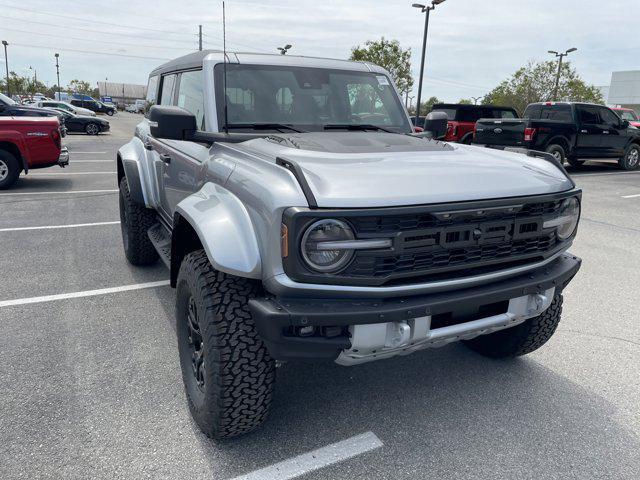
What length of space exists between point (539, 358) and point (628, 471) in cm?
110

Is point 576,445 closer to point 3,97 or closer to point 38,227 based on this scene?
point 38,227

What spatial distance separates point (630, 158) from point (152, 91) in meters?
15.2

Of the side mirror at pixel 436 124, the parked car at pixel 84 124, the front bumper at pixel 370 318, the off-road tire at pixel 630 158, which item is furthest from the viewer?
the parked car at pixel 84 124

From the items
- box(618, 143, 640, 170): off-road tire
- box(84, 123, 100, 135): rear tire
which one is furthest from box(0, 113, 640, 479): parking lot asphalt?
box(84, 123, 100, 135): rear tire

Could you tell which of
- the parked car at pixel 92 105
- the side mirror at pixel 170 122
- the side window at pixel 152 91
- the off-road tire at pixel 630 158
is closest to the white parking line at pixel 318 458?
the side mirror at pixel 170 122

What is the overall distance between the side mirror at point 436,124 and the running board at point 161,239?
215 cm

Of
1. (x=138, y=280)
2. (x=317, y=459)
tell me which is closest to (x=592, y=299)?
(x=317, y=459)

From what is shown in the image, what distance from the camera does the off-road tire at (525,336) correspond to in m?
2.99

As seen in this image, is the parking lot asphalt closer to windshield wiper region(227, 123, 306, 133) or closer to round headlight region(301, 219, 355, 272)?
round headlight region(301, 219, 355, 272)

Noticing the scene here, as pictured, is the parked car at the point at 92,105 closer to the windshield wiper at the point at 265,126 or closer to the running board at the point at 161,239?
the running board at the point at 161,239

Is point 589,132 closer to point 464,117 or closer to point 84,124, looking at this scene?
point 464,117

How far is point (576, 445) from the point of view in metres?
2.49

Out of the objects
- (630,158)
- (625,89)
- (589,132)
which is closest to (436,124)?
(589,132)

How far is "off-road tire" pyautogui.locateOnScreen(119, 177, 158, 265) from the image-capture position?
464 cm
